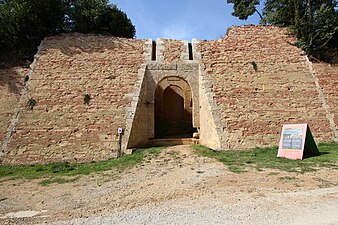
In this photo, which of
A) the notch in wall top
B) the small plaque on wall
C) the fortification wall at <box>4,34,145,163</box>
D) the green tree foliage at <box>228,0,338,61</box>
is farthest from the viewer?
the notch in wall top

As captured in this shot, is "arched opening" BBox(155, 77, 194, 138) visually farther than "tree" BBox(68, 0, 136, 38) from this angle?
Yes

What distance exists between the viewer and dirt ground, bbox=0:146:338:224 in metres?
3.62

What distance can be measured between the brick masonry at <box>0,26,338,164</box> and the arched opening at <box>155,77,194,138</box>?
13.5ft

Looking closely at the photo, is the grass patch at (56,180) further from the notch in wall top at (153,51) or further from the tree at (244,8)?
the tree at (244,8)

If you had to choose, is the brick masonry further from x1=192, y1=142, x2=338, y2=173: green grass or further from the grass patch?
the grass patch

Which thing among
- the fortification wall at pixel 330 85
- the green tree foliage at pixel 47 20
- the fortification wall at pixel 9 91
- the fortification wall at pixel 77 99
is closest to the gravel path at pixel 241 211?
the fortification wall at pixel 77 99

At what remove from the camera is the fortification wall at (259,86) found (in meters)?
10.1

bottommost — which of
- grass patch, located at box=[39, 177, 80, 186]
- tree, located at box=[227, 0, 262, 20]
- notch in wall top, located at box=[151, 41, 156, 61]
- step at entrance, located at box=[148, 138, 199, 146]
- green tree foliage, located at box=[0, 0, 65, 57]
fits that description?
grass patch, located at box=[39, 177, 80, 186]

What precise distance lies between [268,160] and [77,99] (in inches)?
333

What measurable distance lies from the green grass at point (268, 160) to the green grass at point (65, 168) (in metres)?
2.49

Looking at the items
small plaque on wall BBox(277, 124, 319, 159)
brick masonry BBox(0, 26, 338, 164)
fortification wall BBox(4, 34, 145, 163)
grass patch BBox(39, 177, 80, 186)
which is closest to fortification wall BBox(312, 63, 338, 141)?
brick masonry BBox(0, 26, 338, 164)

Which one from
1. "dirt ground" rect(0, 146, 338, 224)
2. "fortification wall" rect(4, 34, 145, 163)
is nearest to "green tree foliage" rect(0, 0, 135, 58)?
"fortification wall" rect(4, 34, 145, 163)

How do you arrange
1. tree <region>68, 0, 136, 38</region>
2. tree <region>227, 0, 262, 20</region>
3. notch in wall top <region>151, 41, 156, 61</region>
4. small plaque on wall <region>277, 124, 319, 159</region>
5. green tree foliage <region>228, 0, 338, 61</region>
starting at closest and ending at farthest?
small plaque on wall <region>277, 124, 319, 159</region> → green tree foliage <region>228, 0, 338, 61</region> → notch in wall top <region>151, 41, 156, 61</region> → tree <region>68, 0, 136, 38</region> → tree <region>227, 0, 262, 20</region>

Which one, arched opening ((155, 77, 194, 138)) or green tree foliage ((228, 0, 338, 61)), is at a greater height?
green tree foliage ((228, 0, 338, 61))
